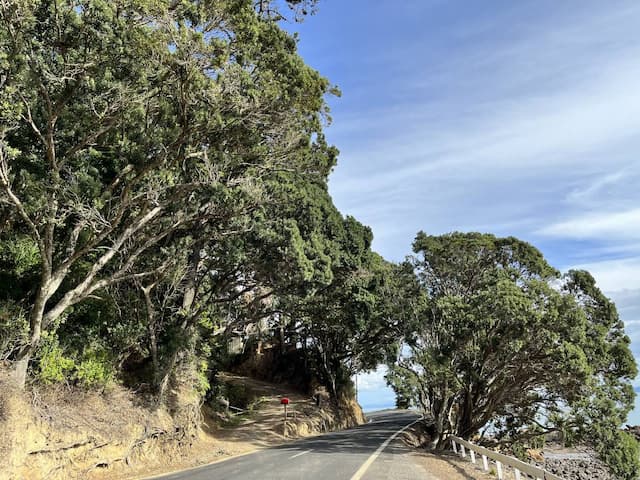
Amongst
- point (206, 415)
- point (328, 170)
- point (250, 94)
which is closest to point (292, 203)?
point (328, 170)

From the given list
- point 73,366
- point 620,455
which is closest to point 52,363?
point 73,366

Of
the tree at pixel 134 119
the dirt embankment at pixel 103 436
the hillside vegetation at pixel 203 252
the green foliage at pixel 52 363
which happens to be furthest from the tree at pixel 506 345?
the green foliage at pixel 52 363

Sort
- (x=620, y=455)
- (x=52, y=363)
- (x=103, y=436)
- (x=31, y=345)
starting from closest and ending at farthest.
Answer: (x=31, y=345), (x=52, y=363), (x=103, y=436), (x=620, y=455)

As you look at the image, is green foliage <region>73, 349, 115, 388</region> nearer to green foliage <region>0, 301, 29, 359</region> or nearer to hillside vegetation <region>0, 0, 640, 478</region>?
hillside vegetation <region>0, 0, 640, 478</region>

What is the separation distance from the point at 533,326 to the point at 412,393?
6.44 metres

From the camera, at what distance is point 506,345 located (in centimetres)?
2138

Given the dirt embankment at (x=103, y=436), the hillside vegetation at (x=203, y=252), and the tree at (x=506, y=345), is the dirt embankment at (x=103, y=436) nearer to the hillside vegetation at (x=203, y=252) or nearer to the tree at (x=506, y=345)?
the hillside vegetation at (x=203, y=252)

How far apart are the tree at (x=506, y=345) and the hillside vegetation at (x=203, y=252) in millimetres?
108

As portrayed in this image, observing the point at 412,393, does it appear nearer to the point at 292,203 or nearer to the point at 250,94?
the point at 292,203

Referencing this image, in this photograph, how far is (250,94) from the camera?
12.3 metres

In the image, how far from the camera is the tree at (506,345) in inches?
784

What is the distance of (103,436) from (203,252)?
28.3 feet

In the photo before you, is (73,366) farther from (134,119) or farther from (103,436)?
(134,119)

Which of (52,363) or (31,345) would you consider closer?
(31,345)
